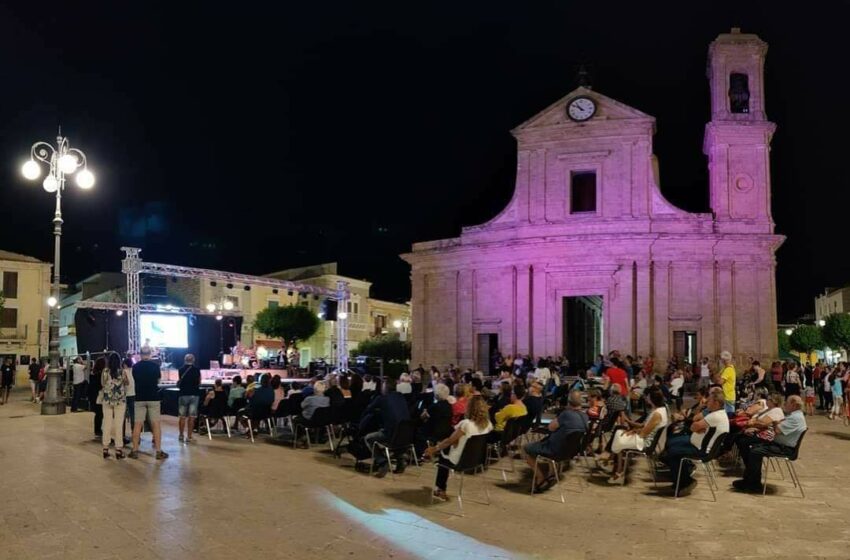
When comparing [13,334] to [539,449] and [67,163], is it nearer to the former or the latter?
[67,163]

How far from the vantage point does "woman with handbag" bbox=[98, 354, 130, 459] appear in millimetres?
→ 9789

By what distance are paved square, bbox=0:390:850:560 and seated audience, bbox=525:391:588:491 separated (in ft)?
1.04

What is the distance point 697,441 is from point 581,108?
23.0 meters

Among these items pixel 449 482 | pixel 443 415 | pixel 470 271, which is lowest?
pixel 449 482

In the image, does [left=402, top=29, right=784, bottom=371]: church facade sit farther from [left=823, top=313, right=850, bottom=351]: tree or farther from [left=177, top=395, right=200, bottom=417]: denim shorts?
[left=823, top=313, right=850, bottom=351]: tree

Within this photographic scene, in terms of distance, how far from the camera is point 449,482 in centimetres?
894

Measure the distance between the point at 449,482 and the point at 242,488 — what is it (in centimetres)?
255

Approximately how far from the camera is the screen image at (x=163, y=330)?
91.7 feet

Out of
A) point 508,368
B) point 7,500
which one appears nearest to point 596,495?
point 7,500

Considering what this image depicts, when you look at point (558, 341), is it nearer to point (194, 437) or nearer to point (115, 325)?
point (115, 325)

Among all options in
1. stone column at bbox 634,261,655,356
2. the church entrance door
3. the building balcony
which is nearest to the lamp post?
the church entrance door

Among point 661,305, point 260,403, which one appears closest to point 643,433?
point 260,403

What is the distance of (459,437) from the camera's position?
7668mm

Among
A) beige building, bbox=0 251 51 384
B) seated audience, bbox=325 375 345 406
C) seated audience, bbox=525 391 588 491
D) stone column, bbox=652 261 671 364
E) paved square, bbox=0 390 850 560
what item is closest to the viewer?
paved square, bbox=0 390 850 560
